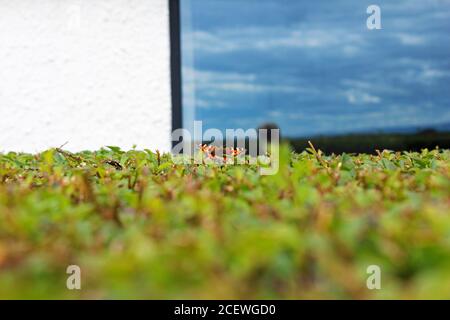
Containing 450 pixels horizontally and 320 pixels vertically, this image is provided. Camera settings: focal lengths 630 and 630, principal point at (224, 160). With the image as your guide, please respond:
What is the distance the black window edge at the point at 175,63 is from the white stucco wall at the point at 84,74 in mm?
75

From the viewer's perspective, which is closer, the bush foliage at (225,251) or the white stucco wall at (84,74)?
the bush foliage at (225,251)

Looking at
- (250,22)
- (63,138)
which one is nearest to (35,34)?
(63,138)

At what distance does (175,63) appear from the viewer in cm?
785

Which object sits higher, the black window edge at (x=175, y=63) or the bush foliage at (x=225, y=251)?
the black window edge at (x=175, y=63)

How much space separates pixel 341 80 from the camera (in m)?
10.8

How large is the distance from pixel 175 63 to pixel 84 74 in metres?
1.21

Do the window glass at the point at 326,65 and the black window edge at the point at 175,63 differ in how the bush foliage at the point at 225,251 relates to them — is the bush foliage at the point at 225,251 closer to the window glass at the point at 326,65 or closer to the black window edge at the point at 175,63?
the black window edge at the point at 175,63

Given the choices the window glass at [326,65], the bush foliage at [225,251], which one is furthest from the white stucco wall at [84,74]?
the bush foliage at [225,251]

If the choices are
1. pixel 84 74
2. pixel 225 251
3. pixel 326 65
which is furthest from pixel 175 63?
pixel 225 251

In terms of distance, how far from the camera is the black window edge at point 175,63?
7812mm

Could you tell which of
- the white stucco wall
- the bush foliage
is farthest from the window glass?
the bush foliage

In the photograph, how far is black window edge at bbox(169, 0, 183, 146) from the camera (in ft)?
25.6

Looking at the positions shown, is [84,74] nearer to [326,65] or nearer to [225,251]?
[326,65]
